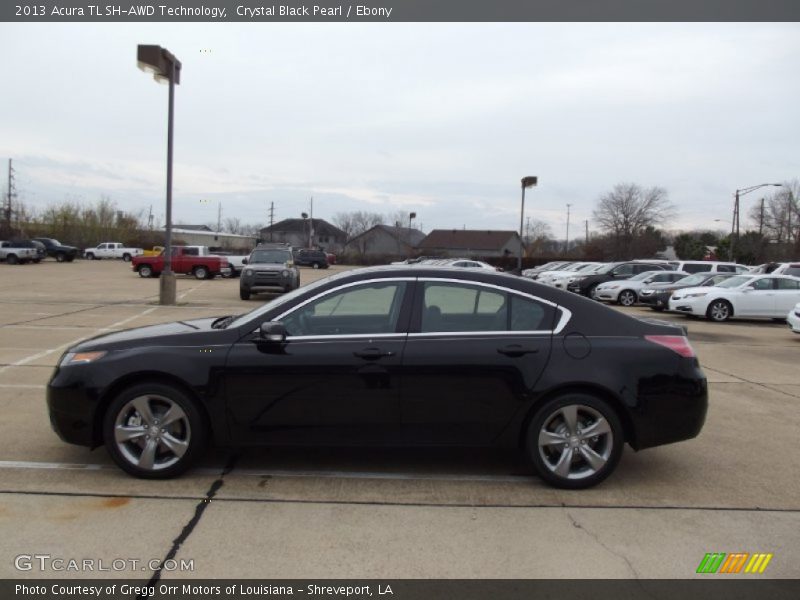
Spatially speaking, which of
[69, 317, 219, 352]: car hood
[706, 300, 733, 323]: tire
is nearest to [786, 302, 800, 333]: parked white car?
[706, 300, 733, 323]: tire

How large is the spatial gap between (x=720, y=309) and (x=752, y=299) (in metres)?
0.91

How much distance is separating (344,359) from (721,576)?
256 centimetres

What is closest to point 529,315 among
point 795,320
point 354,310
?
point 354,310

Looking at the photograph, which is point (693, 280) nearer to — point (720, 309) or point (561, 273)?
point (720, 309)

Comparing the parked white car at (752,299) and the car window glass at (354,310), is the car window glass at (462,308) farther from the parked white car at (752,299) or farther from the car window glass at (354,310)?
the parked white car at (752,299)

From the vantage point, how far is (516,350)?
14.3 feet

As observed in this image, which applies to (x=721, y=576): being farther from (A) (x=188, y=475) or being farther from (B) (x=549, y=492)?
(A) (x=188, y=475)

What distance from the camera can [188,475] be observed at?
4.47 metres

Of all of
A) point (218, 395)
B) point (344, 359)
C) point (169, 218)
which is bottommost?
point (218, 395)

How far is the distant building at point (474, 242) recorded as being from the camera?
95938 millimetres

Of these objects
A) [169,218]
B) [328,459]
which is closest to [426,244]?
[169,218]

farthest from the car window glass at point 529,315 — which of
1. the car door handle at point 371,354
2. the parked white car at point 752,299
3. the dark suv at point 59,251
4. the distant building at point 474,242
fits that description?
the distant building at point 474,242

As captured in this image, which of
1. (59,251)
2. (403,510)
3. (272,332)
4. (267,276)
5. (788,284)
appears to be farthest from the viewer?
(59,251)
